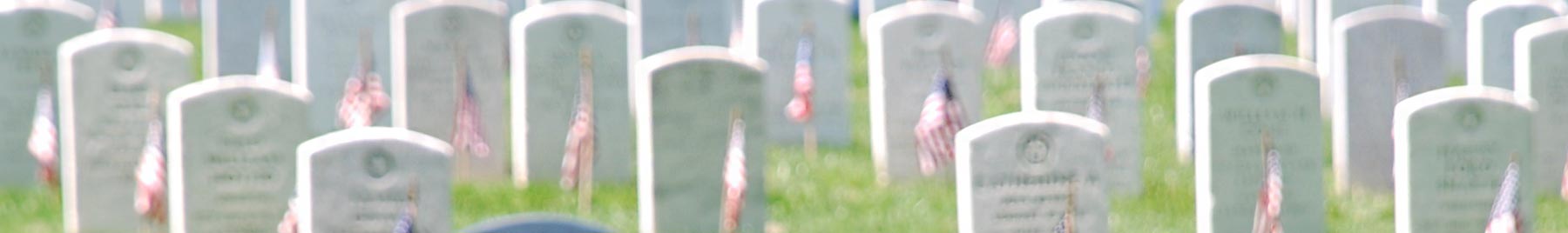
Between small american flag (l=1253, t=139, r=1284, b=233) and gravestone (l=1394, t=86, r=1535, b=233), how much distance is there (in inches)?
22.9

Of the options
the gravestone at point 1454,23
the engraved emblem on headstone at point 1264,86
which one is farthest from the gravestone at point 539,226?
the gravestone at point 1454,23

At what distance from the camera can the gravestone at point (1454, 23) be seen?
16.6 metres

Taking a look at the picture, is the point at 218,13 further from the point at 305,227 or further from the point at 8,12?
the point at 305,227

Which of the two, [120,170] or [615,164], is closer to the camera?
[120,170]

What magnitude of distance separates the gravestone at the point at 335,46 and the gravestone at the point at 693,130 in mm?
3977

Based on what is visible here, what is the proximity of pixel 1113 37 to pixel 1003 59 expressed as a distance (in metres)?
4.20

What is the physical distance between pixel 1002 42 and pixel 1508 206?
6.63 meters

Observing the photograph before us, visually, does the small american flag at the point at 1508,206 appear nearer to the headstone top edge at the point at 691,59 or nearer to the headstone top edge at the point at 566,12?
the headstone top edge at the point at 691,59

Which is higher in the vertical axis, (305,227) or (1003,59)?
(1003,59)

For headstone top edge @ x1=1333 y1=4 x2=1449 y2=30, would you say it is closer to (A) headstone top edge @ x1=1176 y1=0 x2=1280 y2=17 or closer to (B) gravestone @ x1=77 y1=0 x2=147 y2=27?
(A) headstone top edge @ x1=1176 y1=0 x2=1280 y2=17

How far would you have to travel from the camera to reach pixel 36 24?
41.5 feet

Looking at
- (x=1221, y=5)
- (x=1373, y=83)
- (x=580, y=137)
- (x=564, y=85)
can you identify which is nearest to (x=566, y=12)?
(x=564, y=85)

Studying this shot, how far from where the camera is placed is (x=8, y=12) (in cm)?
1261

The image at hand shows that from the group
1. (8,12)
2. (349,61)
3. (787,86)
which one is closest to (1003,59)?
(787,86)
